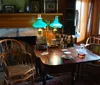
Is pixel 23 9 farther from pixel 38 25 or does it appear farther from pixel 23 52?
pixel 23 52

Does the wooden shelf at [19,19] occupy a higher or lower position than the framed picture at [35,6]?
lower

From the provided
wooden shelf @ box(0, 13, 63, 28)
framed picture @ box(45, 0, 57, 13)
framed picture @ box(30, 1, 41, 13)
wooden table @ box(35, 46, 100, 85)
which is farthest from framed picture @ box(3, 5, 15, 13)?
wooden table @ box(35, 46, 100, 85)

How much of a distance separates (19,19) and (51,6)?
0.77 m

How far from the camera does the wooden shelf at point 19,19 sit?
3.71 metres

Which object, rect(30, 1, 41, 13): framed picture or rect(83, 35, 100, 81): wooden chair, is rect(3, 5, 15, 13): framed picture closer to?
rect(30, 1, 41, 13): framed picture

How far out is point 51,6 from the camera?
384 centimetres

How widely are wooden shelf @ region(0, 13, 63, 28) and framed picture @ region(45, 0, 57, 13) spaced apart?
0.35ft

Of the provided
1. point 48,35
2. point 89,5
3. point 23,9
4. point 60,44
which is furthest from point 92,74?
point 23,9

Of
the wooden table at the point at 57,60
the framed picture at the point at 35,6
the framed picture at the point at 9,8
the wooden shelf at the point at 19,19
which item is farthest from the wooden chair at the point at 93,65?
the framed picture at the point at 9,8

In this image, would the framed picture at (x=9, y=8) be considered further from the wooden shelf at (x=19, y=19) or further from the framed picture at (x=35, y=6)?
the framed picture at (x=35, y=6)

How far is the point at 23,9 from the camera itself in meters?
3.82

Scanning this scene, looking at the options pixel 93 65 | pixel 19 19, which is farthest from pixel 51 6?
pixel 93 65

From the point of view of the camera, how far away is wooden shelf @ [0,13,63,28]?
371 cm

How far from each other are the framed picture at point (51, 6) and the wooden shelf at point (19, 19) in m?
0.11
